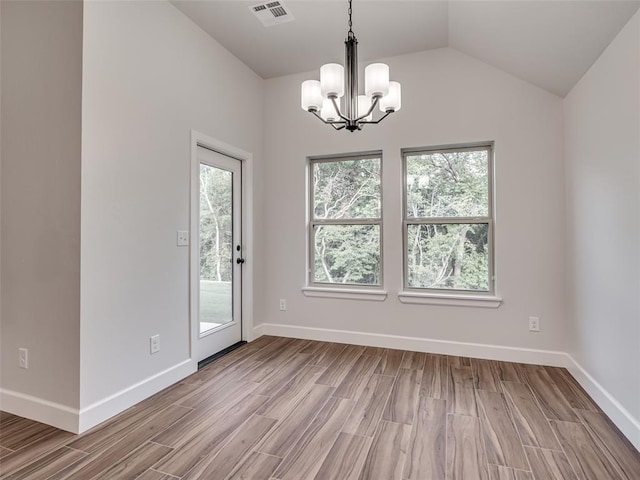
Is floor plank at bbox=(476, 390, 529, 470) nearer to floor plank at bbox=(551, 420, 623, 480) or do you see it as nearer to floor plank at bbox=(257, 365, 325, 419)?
floor plank at bbox=(551, 420, 623, 480)

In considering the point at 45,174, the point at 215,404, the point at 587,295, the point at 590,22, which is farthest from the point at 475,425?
the point at 45,174

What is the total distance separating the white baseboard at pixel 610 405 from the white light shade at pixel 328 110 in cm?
254

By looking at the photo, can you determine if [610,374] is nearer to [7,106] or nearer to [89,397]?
[89,397]

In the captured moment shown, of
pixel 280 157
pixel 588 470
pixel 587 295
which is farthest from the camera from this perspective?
pixel 280 157

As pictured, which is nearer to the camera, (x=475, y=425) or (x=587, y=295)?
(x=475, y=425)

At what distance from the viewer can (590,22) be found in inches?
82.0

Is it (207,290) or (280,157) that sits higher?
(280,157)

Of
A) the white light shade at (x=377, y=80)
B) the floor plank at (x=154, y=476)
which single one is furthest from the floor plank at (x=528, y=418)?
the white light shade at (x=377, y=80)

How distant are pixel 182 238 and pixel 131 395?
1176 mm

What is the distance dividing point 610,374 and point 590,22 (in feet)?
7.33

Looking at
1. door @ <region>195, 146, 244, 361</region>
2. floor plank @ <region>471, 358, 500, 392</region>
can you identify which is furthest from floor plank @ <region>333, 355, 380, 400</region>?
door @ <region>195, 146, 244, 361</region>

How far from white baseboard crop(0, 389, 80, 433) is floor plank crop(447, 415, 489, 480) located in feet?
7.06

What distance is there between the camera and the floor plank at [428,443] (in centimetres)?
168

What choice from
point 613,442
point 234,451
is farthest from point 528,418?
point 234,451
